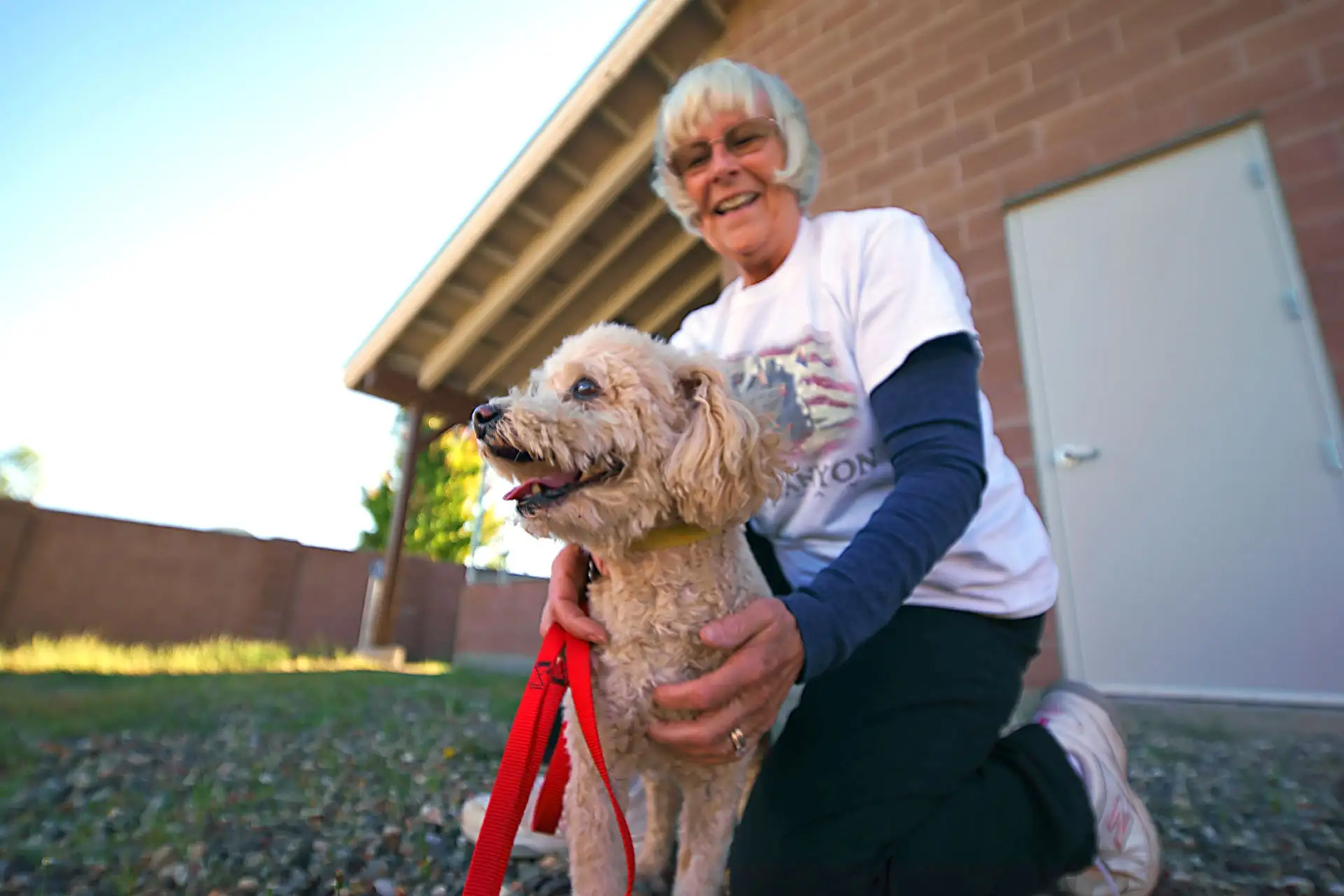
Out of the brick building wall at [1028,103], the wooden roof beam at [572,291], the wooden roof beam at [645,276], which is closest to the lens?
the brick building wall at [1028,103]

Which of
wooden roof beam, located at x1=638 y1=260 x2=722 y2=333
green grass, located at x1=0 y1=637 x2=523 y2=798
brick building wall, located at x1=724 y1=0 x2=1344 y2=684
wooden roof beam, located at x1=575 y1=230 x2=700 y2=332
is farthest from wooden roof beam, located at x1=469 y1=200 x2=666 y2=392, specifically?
green grass, located at x1=0 y1=637 x2=523 y2=798

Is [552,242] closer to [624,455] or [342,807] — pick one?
[342,807]

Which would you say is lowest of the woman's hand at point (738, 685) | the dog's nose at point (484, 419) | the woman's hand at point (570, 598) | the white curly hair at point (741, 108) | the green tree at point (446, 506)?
the woman's hand at point (738, 685)

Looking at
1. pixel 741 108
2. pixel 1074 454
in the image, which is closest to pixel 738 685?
pixel 741 108

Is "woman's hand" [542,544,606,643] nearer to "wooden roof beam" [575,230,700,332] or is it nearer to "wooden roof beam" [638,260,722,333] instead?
"wooden roof beam" [575,230,700,332]

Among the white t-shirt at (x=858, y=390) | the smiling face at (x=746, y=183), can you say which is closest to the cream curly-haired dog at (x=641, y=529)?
the white t-shirt at (x=858, y=390)

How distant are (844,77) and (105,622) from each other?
10.6 meters

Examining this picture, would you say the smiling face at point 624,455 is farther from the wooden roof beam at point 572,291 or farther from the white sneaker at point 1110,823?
the wooden roof beam at point 572,291

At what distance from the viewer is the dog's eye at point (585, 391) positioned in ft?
4.20

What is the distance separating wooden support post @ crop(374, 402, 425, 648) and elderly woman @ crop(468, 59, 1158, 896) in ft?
19.1

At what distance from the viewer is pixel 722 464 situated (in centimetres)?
117

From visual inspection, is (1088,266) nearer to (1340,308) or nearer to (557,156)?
(1340,308)

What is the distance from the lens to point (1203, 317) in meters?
2.98

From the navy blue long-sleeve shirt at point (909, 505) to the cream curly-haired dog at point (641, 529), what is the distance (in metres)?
0.19
